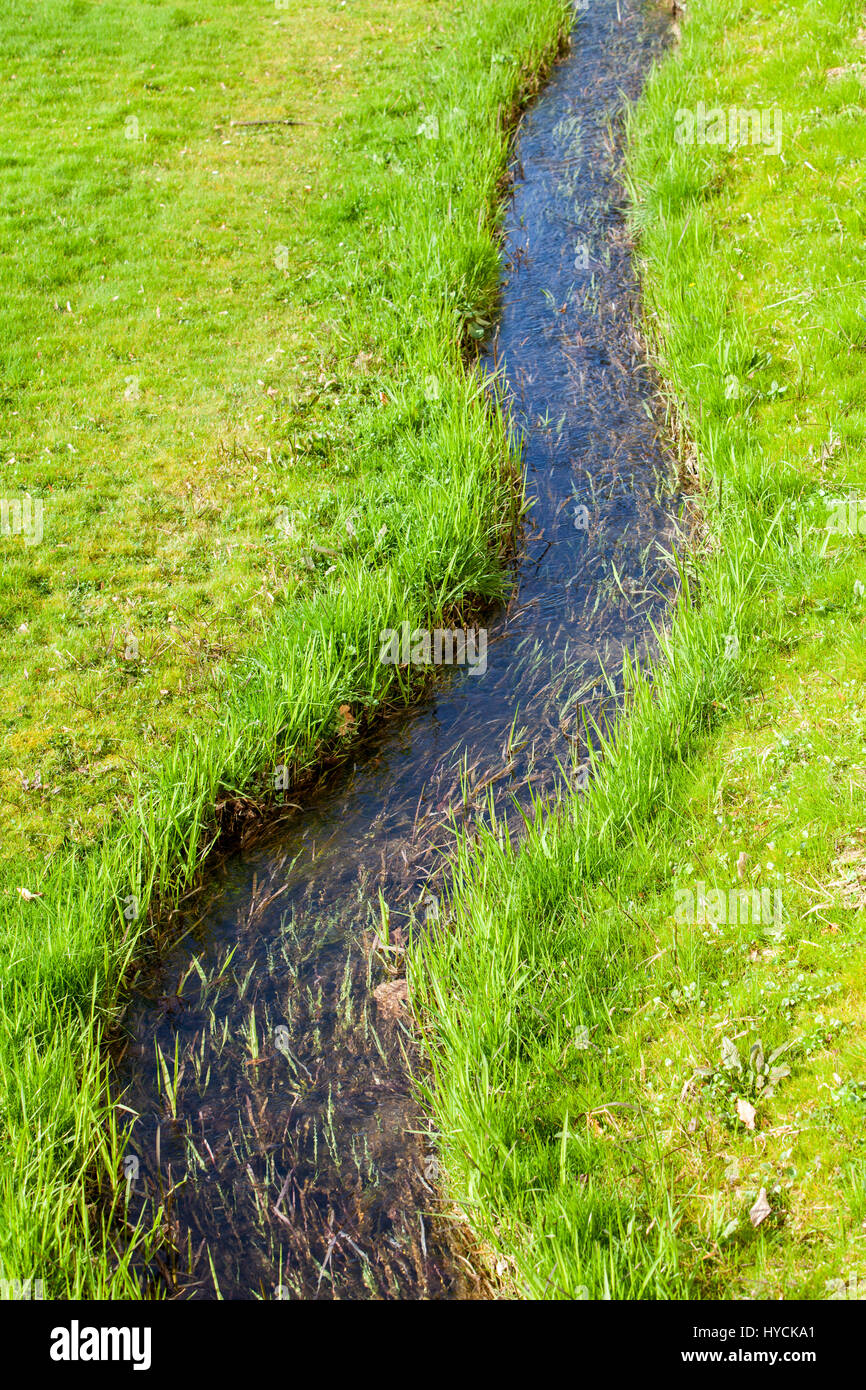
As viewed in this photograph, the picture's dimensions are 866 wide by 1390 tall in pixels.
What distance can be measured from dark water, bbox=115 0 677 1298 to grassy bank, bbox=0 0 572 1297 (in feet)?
1.03

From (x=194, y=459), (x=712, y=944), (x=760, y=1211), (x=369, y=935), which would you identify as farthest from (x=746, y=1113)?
(x=194, y=459)

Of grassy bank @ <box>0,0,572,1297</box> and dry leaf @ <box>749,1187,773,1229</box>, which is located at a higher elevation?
grassy bank @ <box>0,0,572,1297</box>

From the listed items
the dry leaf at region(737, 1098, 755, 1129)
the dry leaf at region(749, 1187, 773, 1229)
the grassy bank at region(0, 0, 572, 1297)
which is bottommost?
the dry leaf at region(749, 1187, 773, 1229)

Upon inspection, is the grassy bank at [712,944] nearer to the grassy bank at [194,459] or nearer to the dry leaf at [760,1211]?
the dry leaf at [760,1211]

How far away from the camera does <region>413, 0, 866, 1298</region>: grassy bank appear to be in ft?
13.0

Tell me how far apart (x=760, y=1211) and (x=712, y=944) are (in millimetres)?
1269

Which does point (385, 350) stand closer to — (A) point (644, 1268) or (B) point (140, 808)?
(B) point (140, 808)

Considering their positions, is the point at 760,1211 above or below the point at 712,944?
below

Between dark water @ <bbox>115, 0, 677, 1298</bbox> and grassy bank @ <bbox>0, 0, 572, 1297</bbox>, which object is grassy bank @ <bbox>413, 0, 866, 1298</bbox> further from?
grassy bank @ <bbox>0, 0, 572, 1297</bbox>

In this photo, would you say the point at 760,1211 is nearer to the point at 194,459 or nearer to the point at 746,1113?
the point at 746,1113

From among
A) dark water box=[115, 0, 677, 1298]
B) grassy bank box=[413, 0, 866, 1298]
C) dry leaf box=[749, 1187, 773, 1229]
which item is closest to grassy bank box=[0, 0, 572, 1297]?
dark water box=[115, 0, 677, 1298]

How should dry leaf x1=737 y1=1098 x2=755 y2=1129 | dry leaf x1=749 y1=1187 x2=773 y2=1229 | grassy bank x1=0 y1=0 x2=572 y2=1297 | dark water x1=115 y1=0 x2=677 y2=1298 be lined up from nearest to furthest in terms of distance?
dry leaf x1=749 y1=1187 x2=773 y2=1229 → dry leaf x1=737 y1=1098 x2=755 y2=1129 → dark water x1=115 y1=0 x2=677 y2=1298 → grassy bank x1=0 y1=0 x2=572 y2=1297

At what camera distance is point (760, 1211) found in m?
3.89
